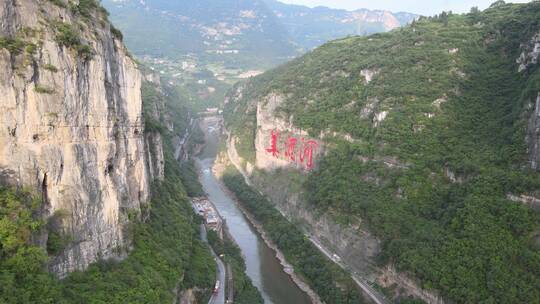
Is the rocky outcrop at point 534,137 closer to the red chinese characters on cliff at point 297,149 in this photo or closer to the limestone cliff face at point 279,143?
the limestone cliff face at point 279,143

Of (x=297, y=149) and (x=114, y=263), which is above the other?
(x=297, y=149)

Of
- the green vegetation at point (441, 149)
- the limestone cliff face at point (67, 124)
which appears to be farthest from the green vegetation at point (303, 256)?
the limestone cliff face at point (67, 124)

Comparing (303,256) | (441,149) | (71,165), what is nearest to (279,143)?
(303,256)

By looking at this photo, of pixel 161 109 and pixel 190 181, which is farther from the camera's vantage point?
pixel 161 109

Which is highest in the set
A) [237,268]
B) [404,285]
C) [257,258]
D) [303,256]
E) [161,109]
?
[161,109]

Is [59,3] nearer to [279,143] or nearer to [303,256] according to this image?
[303,256]
